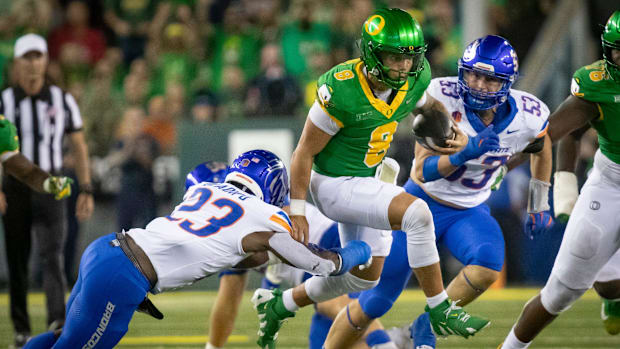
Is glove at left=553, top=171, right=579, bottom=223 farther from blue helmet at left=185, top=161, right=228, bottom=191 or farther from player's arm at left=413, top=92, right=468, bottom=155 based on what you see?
blue helmet at left=185, top=161, right=228, bottom=191

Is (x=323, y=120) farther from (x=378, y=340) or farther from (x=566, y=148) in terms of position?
(x=566, y=148)

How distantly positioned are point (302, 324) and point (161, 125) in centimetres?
409

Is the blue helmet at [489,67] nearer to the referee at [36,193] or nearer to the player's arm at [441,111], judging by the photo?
the player's arm at [441,111]

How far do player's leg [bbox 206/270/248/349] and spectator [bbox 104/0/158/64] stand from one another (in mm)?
6997

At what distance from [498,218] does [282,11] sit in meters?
4.14

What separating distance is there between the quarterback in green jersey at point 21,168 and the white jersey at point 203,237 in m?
1.81

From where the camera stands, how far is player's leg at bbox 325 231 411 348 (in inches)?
187

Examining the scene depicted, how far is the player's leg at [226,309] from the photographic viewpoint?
5.21 m

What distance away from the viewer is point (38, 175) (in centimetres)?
558

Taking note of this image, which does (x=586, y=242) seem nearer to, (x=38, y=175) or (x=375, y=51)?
(x=375, y=51)

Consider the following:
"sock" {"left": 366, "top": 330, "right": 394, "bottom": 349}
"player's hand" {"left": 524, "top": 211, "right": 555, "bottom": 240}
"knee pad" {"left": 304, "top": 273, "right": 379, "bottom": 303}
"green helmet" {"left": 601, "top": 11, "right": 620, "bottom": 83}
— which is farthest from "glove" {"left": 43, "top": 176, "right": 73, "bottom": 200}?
"green helmet" {"left": 601, "top": 11, "right": 620, "bottom": 83}

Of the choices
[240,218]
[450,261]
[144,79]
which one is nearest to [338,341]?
[240,218]

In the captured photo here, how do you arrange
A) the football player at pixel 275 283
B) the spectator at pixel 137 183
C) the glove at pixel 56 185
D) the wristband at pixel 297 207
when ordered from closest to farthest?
the wristband at pixel 297 207
the football player at pixel 275 283
the glove at pixel 56 185
the spectator at pixel 137 183

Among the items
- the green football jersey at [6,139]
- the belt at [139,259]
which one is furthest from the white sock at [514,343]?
the green football jersey at [6,139]
